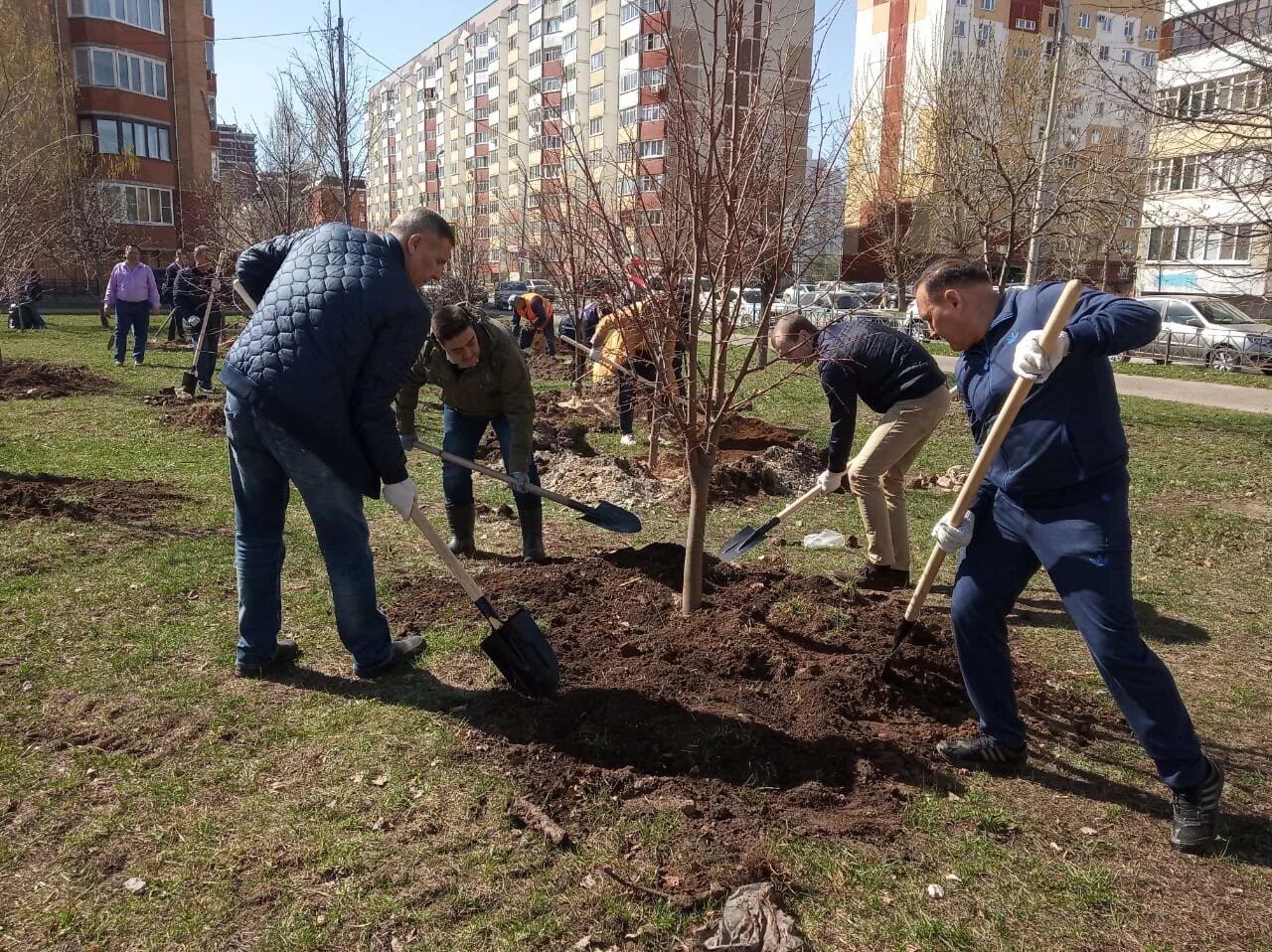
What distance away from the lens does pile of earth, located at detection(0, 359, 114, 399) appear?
10.8 metres

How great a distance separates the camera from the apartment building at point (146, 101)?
121 feet

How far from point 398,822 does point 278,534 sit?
4.79 ft

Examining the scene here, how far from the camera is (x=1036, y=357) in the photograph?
273 cm

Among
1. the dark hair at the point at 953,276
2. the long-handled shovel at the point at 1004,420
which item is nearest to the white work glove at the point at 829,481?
the long-handled shovel at the point at 1004,420

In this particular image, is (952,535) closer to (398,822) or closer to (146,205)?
(398,822)

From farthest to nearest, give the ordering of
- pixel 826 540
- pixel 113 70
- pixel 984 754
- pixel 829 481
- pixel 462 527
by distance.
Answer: pixel 113 70
pixel 826 540
pixel 462 527
pixel 829 481
pixel 984 754

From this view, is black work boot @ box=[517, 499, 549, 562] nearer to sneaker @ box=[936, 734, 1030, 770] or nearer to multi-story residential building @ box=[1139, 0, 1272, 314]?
sneaker @ box=[936, 734, 1030, 770]

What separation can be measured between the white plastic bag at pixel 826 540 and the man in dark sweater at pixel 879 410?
0.75 m

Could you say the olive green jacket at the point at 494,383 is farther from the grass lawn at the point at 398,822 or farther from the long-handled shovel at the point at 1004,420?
the long-handled shovel at the point at 1004,420

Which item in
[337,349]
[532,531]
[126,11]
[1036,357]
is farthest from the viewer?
[126,11]

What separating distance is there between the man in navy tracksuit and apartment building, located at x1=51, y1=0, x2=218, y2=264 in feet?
127

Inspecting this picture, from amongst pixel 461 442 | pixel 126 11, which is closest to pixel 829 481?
pixel 461 442

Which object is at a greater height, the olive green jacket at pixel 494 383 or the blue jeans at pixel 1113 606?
the olive green jacket at pixel 494 383

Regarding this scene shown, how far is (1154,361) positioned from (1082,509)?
22140 millimetres
